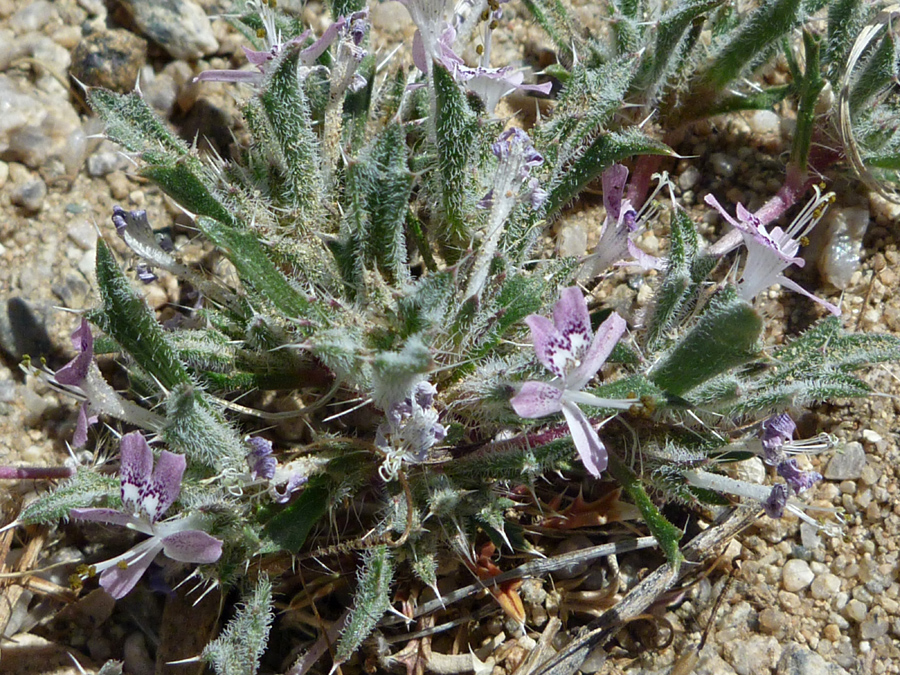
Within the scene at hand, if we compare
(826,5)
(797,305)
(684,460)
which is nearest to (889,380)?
(797,305)

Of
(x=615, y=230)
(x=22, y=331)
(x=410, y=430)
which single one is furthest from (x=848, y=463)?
(x=22, y=331)

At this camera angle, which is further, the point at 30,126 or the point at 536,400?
the point at 30,126

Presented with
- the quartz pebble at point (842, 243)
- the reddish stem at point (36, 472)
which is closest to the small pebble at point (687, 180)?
the quartz pebble at point (842, 243)

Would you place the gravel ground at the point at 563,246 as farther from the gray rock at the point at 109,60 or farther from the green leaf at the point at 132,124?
the green leaf at the point at 132,124

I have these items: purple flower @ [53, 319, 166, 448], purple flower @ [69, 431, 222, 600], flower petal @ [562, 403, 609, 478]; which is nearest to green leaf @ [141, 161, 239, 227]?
purple flower @ [53, 319, 166, 448]

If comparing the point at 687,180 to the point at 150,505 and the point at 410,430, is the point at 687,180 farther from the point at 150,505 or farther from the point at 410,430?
the point at 150,505

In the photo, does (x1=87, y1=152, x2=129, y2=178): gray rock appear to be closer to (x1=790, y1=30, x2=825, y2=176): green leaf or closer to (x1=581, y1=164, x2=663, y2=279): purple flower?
(x1=581, y1=164, x2=663, y2=279): purple flower
